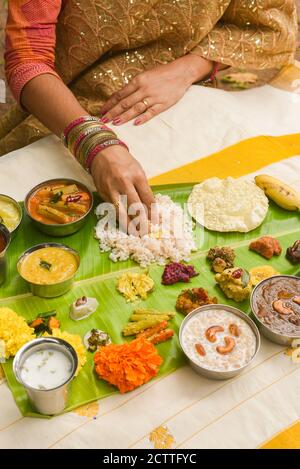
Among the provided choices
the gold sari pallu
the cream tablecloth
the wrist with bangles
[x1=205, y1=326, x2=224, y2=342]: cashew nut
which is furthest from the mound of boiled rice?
the wrist with bangles

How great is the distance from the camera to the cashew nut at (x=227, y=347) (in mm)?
1797

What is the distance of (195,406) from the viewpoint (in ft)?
5.65

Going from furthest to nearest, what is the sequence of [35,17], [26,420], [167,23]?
[167,23], [35,17], [26,420]

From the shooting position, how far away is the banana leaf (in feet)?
5.82

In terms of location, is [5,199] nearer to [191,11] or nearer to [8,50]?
[8,50]

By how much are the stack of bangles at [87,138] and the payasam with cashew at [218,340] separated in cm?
89

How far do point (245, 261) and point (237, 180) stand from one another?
0.49 meters

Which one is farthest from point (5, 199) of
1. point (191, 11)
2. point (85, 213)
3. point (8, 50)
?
point (191, 11)

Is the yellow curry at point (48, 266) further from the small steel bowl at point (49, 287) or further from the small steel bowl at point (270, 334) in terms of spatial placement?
the small steel bowl at point (270, 334)

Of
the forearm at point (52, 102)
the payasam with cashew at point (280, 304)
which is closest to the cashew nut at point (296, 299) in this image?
the payasam with cashew at point (280, 304)

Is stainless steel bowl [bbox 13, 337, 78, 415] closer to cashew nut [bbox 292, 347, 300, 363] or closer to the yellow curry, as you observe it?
the yellow curry

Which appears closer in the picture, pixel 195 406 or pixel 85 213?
pixel 195 406

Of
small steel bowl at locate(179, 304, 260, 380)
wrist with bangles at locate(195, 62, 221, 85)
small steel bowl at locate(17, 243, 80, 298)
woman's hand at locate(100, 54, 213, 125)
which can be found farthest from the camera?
wrist with bangles at locate(195, 62, 221, 85)

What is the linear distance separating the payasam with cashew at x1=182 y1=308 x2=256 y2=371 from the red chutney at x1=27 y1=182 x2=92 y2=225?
710mm
